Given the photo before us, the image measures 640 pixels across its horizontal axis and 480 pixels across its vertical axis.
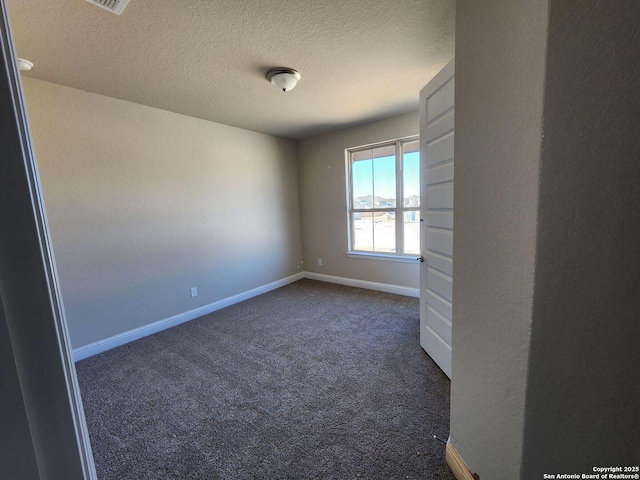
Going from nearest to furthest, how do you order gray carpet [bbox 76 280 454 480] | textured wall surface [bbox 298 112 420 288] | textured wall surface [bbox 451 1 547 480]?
textured wall surface [bbox 451 1 547 480] < gray carpet [bbox 76 280 454 480] < textured wall surface [bbox 298 112 420 288]

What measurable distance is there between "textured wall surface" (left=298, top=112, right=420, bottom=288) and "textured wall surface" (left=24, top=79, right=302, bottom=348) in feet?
2.60

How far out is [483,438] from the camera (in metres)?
1.10

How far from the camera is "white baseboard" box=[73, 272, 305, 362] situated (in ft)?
8.35

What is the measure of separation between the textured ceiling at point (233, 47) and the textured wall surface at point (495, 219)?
35.0 inches

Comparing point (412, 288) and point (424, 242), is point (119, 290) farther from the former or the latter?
point (412, 288)

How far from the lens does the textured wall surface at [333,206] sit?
3848 millimetres

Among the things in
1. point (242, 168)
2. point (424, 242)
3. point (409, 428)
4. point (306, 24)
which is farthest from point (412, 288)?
point (306, 24)

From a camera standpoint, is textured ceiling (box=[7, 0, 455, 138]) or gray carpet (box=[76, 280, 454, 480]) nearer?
gray carpet (box=[76, 280, 454, 480])

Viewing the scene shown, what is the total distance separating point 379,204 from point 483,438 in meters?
3.31

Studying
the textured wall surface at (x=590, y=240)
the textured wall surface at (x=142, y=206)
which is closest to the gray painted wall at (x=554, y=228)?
the textured wall surface at (x=590, y=240)

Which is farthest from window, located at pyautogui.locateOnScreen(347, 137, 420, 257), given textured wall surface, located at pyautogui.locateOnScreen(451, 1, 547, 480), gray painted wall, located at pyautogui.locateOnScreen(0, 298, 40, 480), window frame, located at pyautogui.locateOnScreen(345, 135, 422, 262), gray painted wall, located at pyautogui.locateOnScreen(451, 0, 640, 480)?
gray painted wall, located at pyautogui.locateOnScreen(0, 298, 40, 480)

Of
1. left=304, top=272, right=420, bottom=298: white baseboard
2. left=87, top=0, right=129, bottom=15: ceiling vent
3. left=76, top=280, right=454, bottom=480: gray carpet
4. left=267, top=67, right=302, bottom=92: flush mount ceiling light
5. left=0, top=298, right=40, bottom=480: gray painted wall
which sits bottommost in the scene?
left=76, top=280, right=454, bottom=480: gray carpet

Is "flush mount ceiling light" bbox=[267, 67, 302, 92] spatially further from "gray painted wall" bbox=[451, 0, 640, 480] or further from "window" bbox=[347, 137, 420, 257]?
"window" bbox=[347, 137, 420, 257]

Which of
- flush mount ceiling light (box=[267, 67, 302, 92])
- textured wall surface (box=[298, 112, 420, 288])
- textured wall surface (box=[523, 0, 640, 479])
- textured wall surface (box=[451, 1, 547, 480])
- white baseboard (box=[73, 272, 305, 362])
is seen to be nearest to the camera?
textured wall surface (box=[523, 0, 640, 479])
